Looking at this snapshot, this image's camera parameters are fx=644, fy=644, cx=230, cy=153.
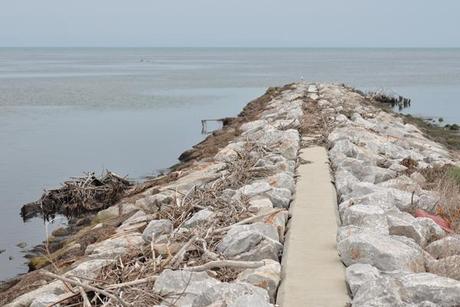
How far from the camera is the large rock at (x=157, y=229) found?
6.51 m

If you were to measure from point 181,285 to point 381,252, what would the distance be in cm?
156

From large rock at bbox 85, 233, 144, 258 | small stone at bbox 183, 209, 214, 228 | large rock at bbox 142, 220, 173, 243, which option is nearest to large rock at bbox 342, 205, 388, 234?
small stone at bbox 183, 209, 214, 228

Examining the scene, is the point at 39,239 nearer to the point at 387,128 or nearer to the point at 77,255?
the point at 77,255

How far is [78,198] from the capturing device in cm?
1321

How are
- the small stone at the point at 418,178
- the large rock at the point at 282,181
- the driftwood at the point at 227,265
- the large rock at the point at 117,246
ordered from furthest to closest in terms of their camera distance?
1. the small stone at the point at 418,178
2. the large rock at the point at 282,181
3. the large rock at the point at 117,246
4. the driftwood at the point at 227,265

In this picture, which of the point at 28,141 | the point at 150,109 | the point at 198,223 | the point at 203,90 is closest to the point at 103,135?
the point at 28,141

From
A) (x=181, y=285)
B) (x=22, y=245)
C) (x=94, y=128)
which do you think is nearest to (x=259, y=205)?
(x=181, y=285)

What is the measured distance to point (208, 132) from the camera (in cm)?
2523

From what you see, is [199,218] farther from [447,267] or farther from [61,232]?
[61,232]

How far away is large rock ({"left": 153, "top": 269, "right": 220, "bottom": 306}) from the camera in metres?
4.66

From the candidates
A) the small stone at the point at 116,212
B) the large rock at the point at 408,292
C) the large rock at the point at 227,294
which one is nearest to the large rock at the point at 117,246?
the large rock at the point at 227,294

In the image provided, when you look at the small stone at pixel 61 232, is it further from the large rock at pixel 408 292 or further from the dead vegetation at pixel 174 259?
the large rock at pixel 408 292

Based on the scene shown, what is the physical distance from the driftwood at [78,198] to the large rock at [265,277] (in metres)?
8.22

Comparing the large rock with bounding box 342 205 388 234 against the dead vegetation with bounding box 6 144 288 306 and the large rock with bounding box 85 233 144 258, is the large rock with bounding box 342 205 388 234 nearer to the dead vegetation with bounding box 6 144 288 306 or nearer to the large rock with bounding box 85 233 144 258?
the dead vegetation with bounding box 6 144 288 306
